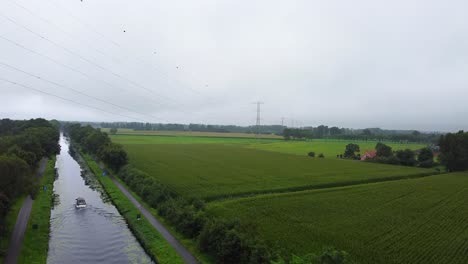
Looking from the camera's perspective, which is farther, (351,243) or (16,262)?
(351,243)

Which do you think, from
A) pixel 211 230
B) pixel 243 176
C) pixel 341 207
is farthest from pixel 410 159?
pixel 211 230

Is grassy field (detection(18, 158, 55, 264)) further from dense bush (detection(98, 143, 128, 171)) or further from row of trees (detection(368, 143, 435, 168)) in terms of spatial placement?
row of trees (detection(368, 143, 435, 168))

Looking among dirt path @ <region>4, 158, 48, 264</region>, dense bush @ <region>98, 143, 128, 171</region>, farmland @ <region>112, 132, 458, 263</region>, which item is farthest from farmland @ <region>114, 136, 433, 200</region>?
dirt path @ <region>4, 158, 48, 264</region>

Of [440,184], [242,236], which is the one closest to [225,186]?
[242,236]

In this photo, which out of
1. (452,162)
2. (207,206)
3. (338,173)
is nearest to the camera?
(207,206)

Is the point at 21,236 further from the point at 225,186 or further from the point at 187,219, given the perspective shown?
the point at 225,186

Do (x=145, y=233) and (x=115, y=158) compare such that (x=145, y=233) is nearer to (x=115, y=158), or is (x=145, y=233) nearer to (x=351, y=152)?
(x=115, y=158)
